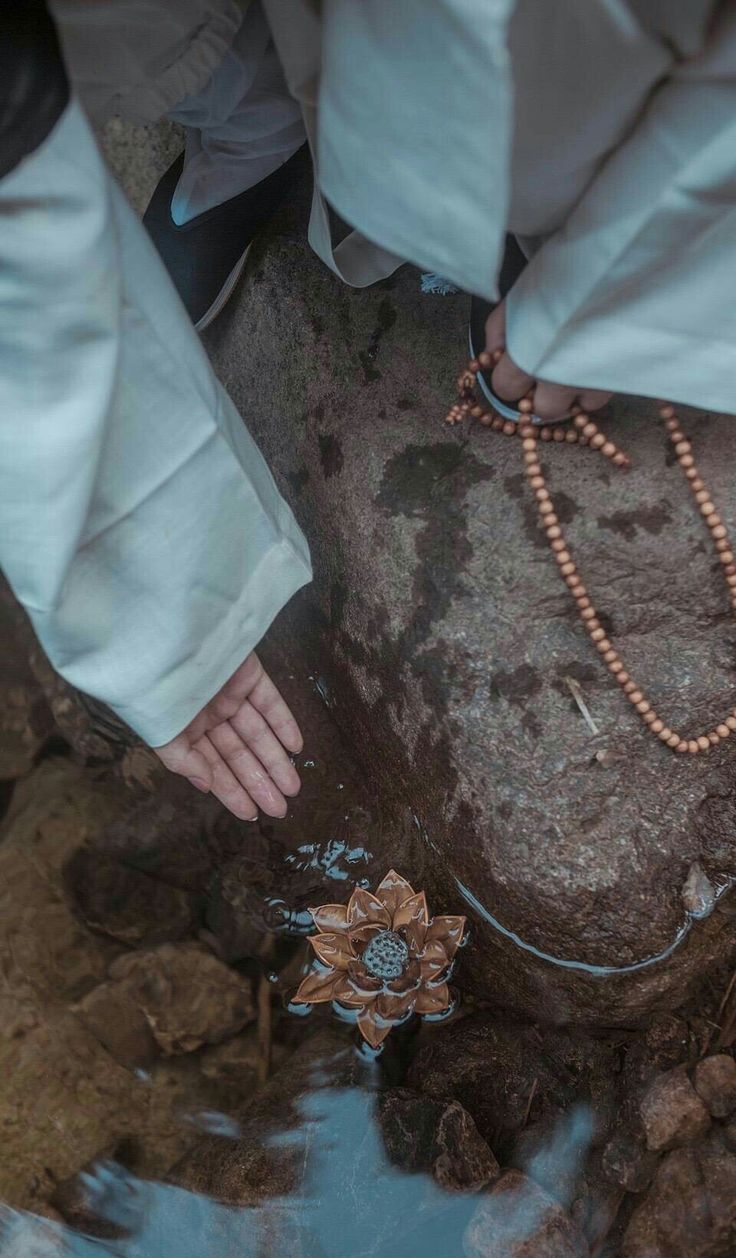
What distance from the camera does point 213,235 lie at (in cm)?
237

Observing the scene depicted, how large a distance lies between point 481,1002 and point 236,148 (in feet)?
7.05

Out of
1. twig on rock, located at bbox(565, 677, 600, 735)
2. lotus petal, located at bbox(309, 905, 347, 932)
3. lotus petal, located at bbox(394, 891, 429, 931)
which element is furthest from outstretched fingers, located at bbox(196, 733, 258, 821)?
twig on rock, located at bbox(565, 677, 600, 735)

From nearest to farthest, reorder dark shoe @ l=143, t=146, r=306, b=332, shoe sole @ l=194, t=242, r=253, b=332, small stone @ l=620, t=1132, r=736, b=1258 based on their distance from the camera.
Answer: small stone @ l=620, t=1132, r=736, b=1258, dark shoe @ l=143, t=146, r=306, b=332, shoe sole @ l=194, t=242, r=253, b=332

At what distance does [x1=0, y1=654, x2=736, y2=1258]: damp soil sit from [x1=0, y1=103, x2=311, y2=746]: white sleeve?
627 millimetres

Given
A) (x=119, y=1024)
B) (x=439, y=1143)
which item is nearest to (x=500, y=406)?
(x=439, y=1143)

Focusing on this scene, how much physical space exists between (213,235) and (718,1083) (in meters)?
2.37

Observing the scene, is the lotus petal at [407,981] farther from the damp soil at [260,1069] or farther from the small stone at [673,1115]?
the small stone at [673,1115]

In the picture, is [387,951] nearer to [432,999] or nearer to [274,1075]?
[432,999]

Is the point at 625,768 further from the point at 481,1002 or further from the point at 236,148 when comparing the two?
the point at 236,148

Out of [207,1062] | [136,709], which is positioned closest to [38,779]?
[207,1062]

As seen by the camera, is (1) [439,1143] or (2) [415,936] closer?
(1) [439,1143]

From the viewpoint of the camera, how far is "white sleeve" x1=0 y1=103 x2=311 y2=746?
1347 millimetres

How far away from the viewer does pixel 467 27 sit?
113 cm

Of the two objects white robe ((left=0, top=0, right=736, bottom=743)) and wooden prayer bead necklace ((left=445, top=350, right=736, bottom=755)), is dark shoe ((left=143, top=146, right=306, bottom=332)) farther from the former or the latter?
wooden prayer bead necklace ((left=445, top=350, right=736, bottom=755))
